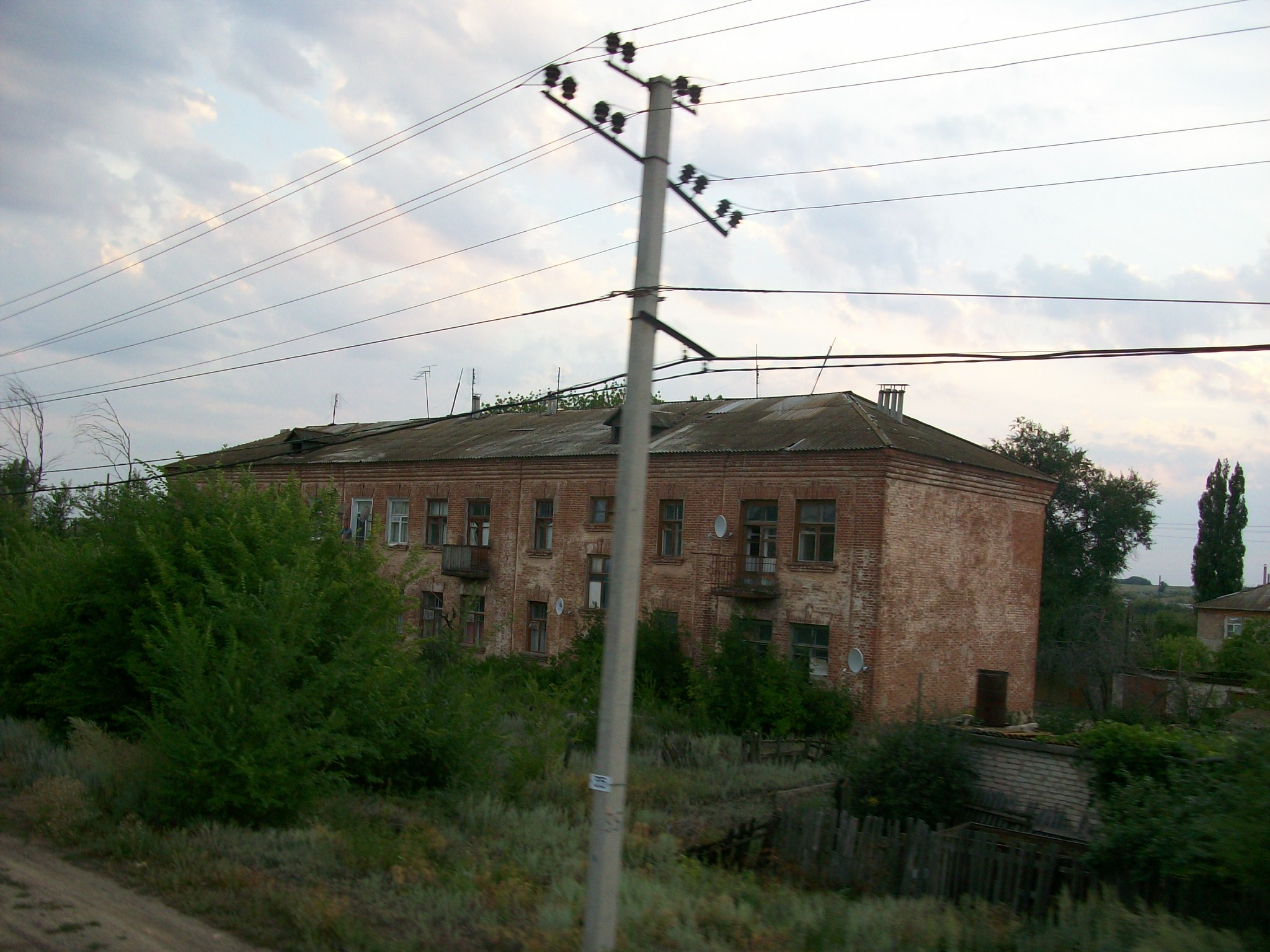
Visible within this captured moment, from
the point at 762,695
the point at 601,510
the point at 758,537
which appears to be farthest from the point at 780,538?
the point at 601,510

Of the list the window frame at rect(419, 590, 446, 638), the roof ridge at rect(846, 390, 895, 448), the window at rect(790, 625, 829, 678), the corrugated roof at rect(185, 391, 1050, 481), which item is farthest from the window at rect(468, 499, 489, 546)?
the roof ridge at rect(846, 390, 895, 448)

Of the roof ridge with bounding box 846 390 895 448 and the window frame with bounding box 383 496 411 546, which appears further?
the window frame with bounding box 383 496 411 546

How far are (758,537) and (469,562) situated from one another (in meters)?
10.7

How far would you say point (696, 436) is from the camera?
2945 centimetres

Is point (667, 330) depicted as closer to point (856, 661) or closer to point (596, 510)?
point (856, 661)

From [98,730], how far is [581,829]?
22.9ft

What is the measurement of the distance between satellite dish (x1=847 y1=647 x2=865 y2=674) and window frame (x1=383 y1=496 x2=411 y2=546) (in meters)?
17.5

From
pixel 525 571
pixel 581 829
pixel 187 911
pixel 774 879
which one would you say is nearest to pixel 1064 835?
pixel 774 879

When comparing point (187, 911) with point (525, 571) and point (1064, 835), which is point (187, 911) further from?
point (525, 571)

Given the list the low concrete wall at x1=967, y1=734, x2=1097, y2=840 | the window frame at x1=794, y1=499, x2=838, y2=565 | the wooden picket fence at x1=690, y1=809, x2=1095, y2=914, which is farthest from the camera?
the window frame at x1=794, y1=499, x2=838, y2=565

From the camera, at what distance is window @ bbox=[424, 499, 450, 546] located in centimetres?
3466

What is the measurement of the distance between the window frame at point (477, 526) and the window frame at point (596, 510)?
15.4ft

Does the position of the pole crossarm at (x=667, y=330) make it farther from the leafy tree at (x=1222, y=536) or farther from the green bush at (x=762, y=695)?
the leafy tree at (x=1222, y=536)

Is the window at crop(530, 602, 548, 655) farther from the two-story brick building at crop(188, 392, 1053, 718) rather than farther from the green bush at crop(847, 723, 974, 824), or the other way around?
the green bush at crop(847, 723, 974, 824)
